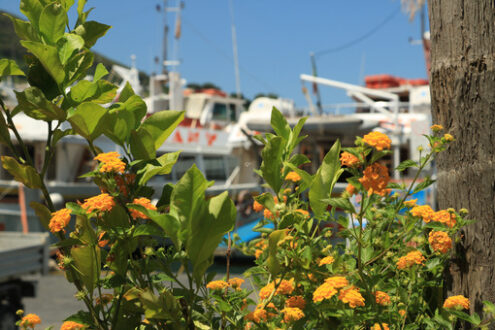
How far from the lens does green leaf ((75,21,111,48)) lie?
4.70ft

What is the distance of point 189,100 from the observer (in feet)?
70.9

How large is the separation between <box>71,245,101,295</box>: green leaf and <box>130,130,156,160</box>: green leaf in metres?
0.24

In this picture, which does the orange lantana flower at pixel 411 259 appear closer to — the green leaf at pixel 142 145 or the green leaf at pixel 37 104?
the green leaf at pixel 142 145

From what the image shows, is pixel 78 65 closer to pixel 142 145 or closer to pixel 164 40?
pixel 142 145

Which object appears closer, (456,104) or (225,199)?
(225,199)

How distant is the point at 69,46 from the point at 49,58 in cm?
8

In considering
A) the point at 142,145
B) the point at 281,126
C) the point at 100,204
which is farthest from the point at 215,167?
the point at 100,204

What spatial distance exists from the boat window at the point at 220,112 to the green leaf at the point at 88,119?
20.7 metres

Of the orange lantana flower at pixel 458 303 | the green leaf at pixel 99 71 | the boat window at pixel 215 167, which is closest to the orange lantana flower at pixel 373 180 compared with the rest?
the orange lantana flower at pixel 458 303

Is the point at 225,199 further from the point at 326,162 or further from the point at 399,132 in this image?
the point at 399,132

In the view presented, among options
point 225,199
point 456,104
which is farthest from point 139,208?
point 456,104

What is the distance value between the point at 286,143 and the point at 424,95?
63.5 feet

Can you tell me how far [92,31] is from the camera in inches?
56.8

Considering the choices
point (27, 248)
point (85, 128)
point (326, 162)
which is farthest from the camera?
point (27, 248)
